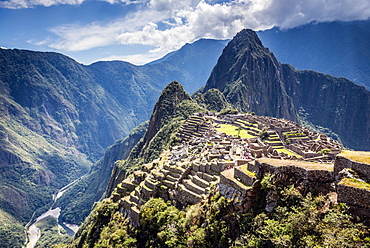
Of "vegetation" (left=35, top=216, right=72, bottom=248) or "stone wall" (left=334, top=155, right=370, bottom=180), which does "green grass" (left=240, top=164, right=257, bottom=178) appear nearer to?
"stone wall" (left=334, top=155, right=370, bottom=180)

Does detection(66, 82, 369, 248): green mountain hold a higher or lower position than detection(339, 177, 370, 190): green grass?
lower

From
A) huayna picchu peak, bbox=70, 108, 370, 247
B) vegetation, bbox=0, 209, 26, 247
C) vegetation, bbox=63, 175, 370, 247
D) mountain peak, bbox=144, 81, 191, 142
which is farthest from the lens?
mountain peak, bbox=144, 81, 191, 142

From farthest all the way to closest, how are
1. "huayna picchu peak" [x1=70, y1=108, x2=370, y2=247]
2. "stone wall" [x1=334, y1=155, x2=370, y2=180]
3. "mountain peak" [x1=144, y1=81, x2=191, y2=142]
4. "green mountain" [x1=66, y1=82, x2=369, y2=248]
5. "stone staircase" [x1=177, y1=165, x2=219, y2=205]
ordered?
"mountain peak" [x1=144, y1=81, x2=191, y2=142], "stone staircase" [x1=177, y1=165, x2=219, y2=205], "huayna picchu peak" [x1=70, y1=108, x2=370, y2=247], "green mountain" [x1=66, y1=82, x2=369, y2=248], "stone wall" [x1=334, y1=155, x2=370, y2=180]

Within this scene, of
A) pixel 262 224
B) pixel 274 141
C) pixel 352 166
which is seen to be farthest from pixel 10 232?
pixel 352 166

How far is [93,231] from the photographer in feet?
145

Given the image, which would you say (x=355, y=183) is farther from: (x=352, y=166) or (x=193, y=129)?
(x=193, y=129)

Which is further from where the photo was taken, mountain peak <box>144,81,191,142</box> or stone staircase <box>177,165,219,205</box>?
mountain peak <box>144,81,191,142</box>

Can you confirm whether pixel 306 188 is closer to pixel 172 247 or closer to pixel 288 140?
pixel 172 247

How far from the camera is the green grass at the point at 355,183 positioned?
1241 cm

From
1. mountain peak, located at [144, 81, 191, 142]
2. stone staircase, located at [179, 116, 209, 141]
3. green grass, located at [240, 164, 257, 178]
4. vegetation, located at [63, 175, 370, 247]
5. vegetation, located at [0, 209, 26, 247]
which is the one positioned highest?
mountain peak, located at [144, 81, 191, 142]

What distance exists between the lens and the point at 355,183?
12836 mm

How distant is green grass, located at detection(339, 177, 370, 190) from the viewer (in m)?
12.4

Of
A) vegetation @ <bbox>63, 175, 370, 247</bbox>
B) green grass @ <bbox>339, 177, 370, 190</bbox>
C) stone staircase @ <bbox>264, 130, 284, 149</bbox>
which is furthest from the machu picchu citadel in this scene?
stone staircase @ <bbox>264, 130, 284, 149</bbox>

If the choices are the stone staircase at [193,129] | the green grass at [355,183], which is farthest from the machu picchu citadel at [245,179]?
the stone staircase at [193,129]
